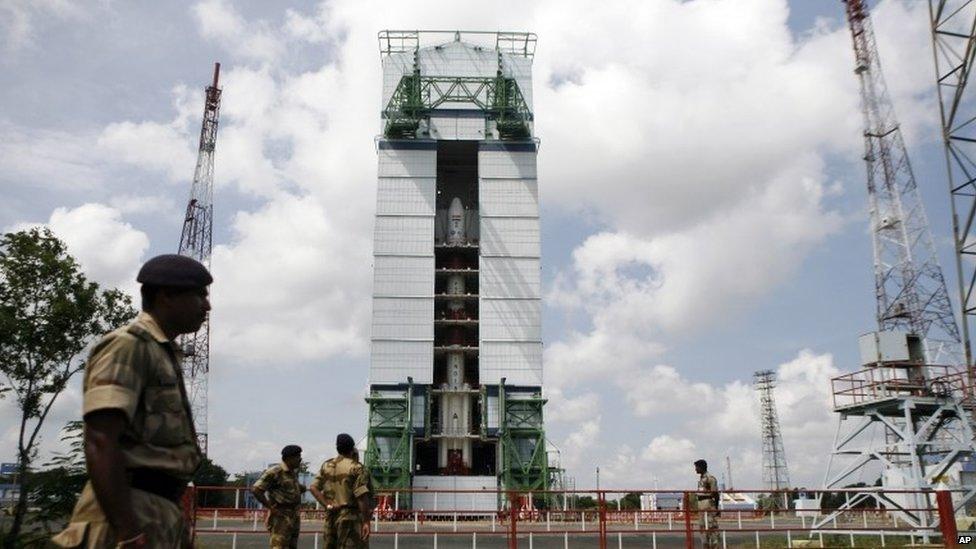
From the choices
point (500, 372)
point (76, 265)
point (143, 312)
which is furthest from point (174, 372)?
point (500, 372)

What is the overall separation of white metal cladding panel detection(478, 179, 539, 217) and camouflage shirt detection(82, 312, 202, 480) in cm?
4166

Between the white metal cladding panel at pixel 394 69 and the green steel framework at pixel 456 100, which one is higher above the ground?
the white metal cladding panel at pixel 394 69

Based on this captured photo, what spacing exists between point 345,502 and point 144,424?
5635 mm

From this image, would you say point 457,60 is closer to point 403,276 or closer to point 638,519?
point 403,276

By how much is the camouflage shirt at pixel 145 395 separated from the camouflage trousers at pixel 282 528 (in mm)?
6480

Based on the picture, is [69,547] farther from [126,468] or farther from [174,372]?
[174,372]

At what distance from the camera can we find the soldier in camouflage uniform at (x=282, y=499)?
356 inches

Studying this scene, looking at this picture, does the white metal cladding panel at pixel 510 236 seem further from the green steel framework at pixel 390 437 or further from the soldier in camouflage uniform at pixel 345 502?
the soldier in camouflage uniform at pixel 345 502

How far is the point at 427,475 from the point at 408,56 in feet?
82.6

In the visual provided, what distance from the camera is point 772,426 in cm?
8006

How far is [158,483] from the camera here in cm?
287

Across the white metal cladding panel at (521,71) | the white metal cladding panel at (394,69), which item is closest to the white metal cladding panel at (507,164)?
the white metal cladding panel at (521,71)

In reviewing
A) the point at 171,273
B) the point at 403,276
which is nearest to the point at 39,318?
the point at 171,273

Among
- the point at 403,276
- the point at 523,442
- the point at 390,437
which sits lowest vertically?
the point at 523,442
